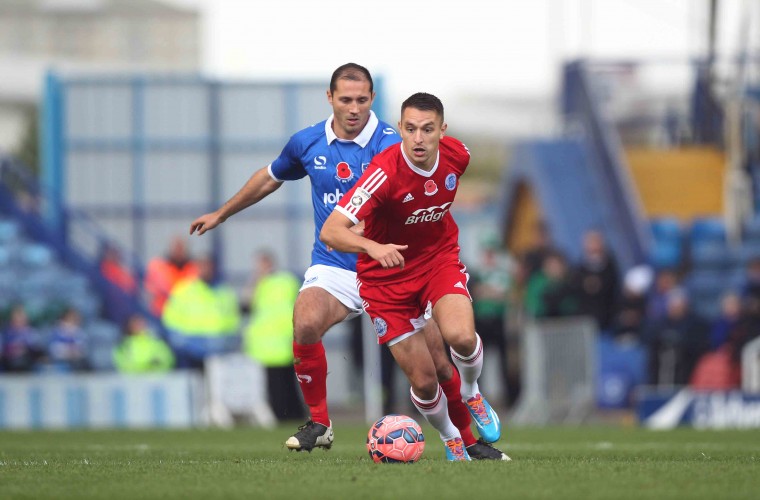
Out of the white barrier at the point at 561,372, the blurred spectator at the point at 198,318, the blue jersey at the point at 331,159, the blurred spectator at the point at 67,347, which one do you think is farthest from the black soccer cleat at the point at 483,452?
the blurred spectator at the point at 67,347

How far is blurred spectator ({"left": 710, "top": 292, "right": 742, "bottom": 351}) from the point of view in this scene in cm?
1714

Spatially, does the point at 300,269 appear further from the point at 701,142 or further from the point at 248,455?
the point at 248,455

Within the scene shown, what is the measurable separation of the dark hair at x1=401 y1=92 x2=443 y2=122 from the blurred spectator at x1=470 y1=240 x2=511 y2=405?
10.3 meters

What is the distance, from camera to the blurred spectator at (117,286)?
21.2 meters

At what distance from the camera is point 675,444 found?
1117 cm

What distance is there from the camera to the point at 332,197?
889cm

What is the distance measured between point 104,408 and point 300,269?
6.72 metres

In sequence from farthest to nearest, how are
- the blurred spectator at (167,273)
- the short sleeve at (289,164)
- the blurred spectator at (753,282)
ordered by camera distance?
the blurred spectator at (167,273)
the blurred spectator at (753,282)
the short sleeve at (289,164)

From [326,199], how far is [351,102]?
628 mm

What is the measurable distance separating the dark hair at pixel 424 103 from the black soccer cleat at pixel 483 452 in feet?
6.57

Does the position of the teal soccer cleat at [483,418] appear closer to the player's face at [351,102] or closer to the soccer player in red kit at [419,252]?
the soccer player in red kit at [419,252]

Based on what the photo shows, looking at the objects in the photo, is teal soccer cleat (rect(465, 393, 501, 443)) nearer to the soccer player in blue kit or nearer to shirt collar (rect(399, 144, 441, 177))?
the soccer player in blue kit

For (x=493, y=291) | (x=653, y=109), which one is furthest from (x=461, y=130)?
(x=493, y=291)

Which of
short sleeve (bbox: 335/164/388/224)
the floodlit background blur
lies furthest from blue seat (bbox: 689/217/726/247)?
short sleeve (bbox: 335/164/388/224)
